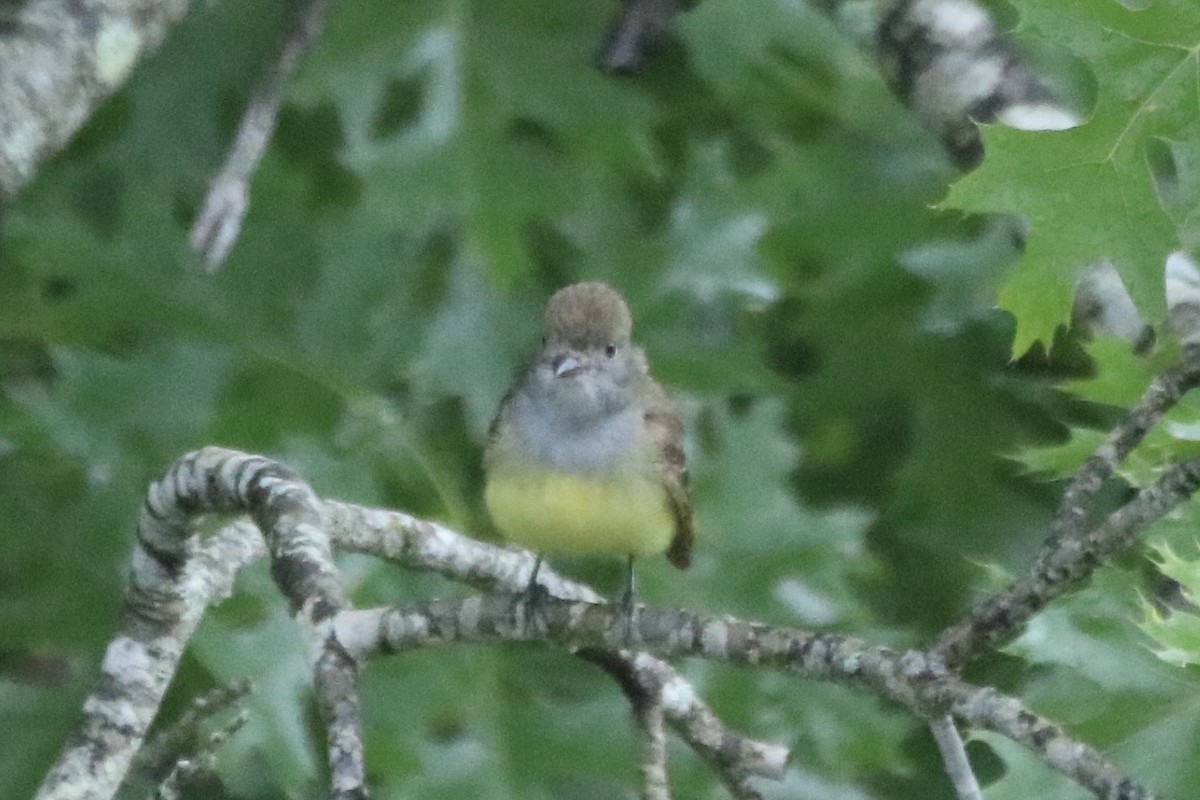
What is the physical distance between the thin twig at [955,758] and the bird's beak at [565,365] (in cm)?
158

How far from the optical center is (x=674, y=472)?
10.4 feet

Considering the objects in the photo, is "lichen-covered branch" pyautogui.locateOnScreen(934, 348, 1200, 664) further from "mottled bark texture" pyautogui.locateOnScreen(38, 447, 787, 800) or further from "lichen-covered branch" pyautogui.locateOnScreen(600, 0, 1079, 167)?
"lichen-covered branch" pyautogui.locateOnScreen(600, 0, 1079, 167)

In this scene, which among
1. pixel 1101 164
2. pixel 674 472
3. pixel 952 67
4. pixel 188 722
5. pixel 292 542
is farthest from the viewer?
pixel 952 67

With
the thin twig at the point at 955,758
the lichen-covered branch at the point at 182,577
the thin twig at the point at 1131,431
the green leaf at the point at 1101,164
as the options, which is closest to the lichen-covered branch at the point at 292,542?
the lichen-covered branch at the point at 182,577

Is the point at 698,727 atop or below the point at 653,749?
below

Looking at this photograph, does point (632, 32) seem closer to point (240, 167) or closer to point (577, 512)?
point (240, 167)

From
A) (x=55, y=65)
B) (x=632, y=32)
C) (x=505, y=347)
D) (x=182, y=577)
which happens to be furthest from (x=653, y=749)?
(x=632, y=32)

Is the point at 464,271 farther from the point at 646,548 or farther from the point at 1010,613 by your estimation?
the point at 1010,613

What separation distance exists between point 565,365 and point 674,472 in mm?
273

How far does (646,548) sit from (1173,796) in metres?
0.90

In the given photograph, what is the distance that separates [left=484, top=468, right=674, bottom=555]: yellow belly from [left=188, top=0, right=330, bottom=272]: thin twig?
781 mm

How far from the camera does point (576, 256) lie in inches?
172

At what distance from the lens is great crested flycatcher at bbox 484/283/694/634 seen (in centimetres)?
288

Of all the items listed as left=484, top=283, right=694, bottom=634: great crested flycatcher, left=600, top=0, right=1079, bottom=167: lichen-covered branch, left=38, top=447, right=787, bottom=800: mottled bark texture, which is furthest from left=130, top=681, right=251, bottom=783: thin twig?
left=600, top=0, right=1079, bottom=167: lichen-covered branch
